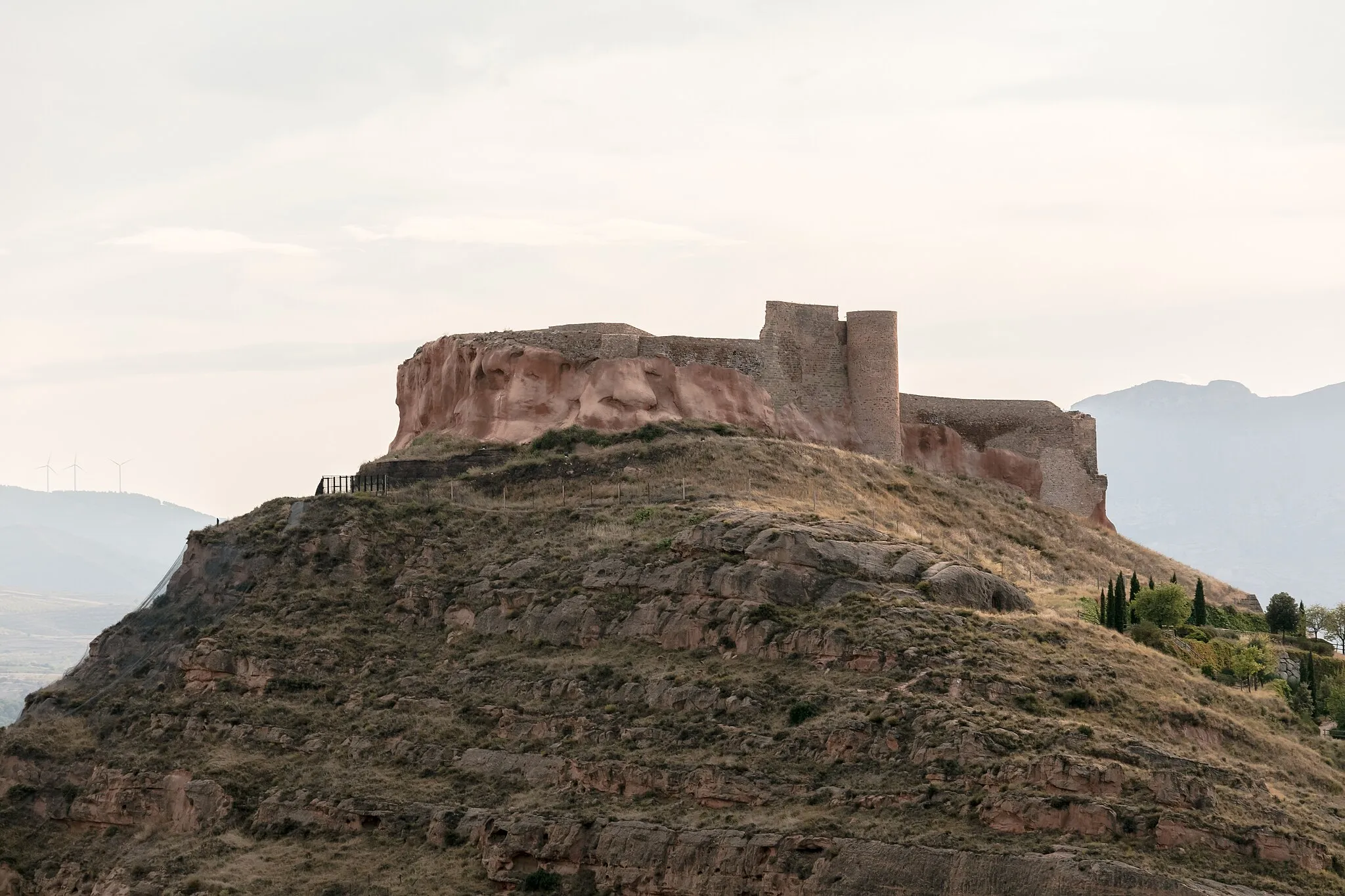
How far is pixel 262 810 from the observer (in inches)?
1882

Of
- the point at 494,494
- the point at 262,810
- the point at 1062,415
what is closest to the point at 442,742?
the point at 262,810

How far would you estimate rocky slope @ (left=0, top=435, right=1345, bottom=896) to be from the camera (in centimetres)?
4031

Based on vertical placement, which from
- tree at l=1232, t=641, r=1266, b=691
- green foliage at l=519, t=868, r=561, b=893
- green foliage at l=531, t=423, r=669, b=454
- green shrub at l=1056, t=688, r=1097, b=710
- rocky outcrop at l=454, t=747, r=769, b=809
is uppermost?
green foliage at l=531, t=423, r=669, b=454

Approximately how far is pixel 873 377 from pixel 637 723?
85.1ft

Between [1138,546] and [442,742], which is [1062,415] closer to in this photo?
[1138,546]

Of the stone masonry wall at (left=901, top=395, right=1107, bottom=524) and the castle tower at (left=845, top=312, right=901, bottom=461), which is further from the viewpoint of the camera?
the stone masonry wall at (left=901, top=395, right=1107, bottom=524)

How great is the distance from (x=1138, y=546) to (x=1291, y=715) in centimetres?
2429

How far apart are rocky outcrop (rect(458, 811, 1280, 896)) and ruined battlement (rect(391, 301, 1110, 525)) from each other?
22.6m

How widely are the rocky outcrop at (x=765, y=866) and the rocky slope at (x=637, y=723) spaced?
0.23ft

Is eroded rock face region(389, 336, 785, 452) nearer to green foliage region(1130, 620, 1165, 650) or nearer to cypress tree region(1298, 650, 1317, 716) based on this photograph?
green foliage region(1130, 620, 1165, 650)

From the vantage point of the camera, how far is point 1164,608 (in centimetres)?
5850

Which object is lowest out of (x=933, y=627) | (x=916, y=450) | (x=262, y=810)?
(x=262, y=810)

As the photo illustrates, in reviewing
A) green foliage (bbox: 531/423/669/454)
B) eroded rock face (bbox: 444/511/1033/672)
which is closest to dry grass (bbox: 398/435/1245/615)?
green foliage (bbox: 531/423/669/454)

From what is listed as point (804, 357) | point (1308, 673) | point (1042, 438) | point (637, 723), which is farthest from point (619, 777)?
point (1042, 438)
